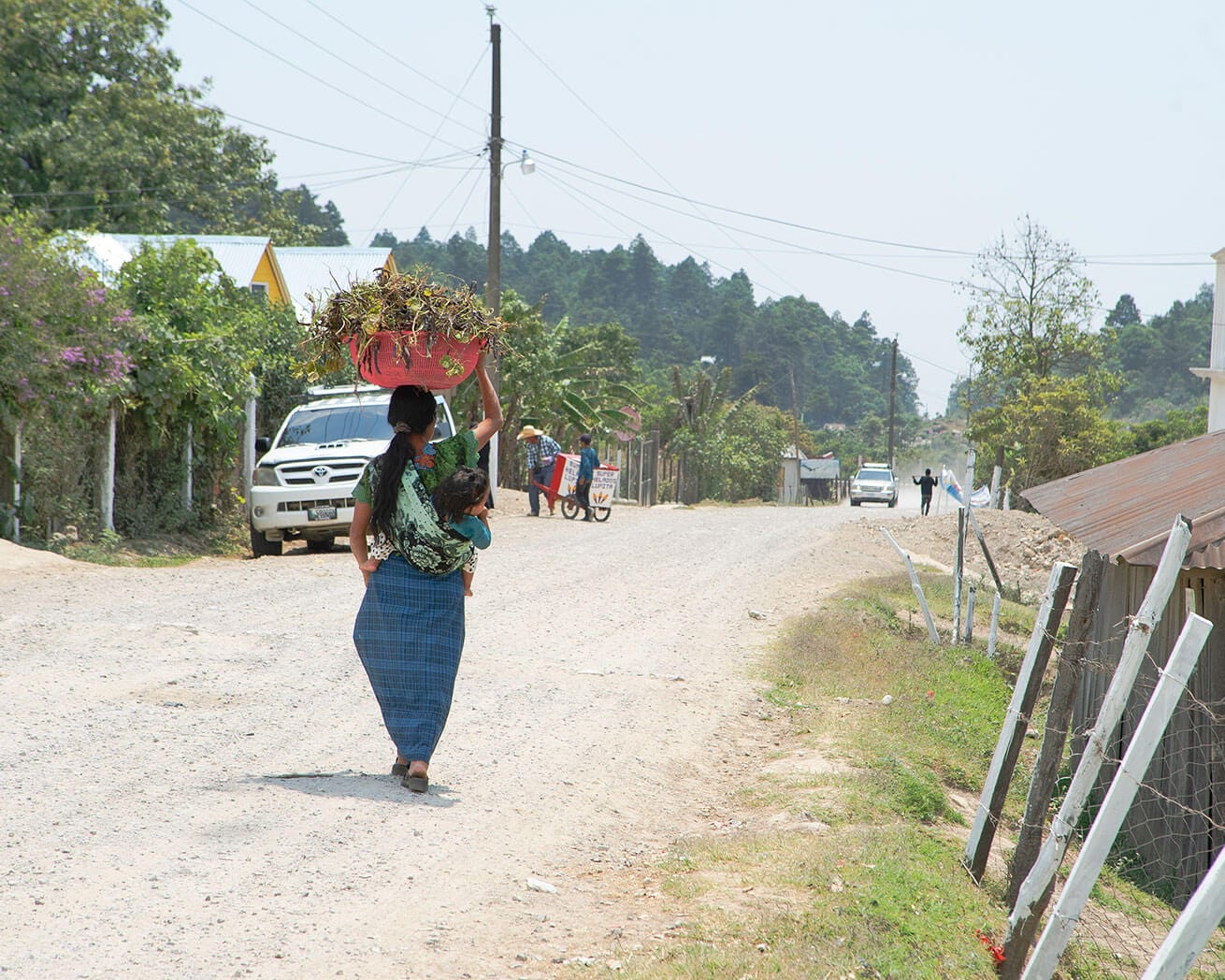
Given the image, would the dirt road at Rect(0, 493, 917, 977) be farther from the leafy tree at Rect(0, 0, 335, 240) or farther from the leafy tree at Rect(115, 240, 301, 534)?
the leafy tree at Rect(0, 0, 335, 240)

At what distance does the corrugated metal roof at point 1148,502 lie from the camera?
19.9ft

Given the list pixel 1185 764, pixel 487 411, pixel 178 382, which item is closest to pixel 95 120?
pixel 178 382

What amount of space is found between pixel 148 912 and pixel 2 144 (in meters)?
38.3

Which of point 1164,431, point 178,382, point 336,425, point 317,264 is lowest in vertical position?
point 336,425

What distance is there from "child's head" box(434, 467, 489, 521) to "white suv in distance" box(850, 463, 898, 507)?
140 ft

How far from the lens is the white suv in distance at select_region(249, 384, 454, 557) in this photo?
601 inches

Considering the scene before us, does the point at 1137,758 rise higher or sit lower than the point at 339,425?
lower

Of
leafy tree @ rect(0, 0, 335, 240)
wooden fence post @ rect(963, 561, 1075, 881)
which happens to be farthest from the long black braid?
leafy tree @ rect(0, 0, 335, 240)

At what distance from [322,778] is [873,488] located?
144ft

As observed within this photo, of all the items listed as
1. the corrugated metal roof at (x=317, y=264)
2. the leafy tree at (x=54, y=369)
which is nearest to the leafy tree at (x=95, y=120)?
the corrugated metal roof at (x=317, y=264)

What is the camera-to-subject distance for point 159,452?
17031mm

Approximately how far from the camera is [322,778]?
6012mm

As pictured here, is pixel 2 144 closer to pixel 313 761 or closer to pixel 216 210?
pixel 216 210

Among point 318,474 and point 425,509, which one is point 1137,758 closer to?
point 425,509
